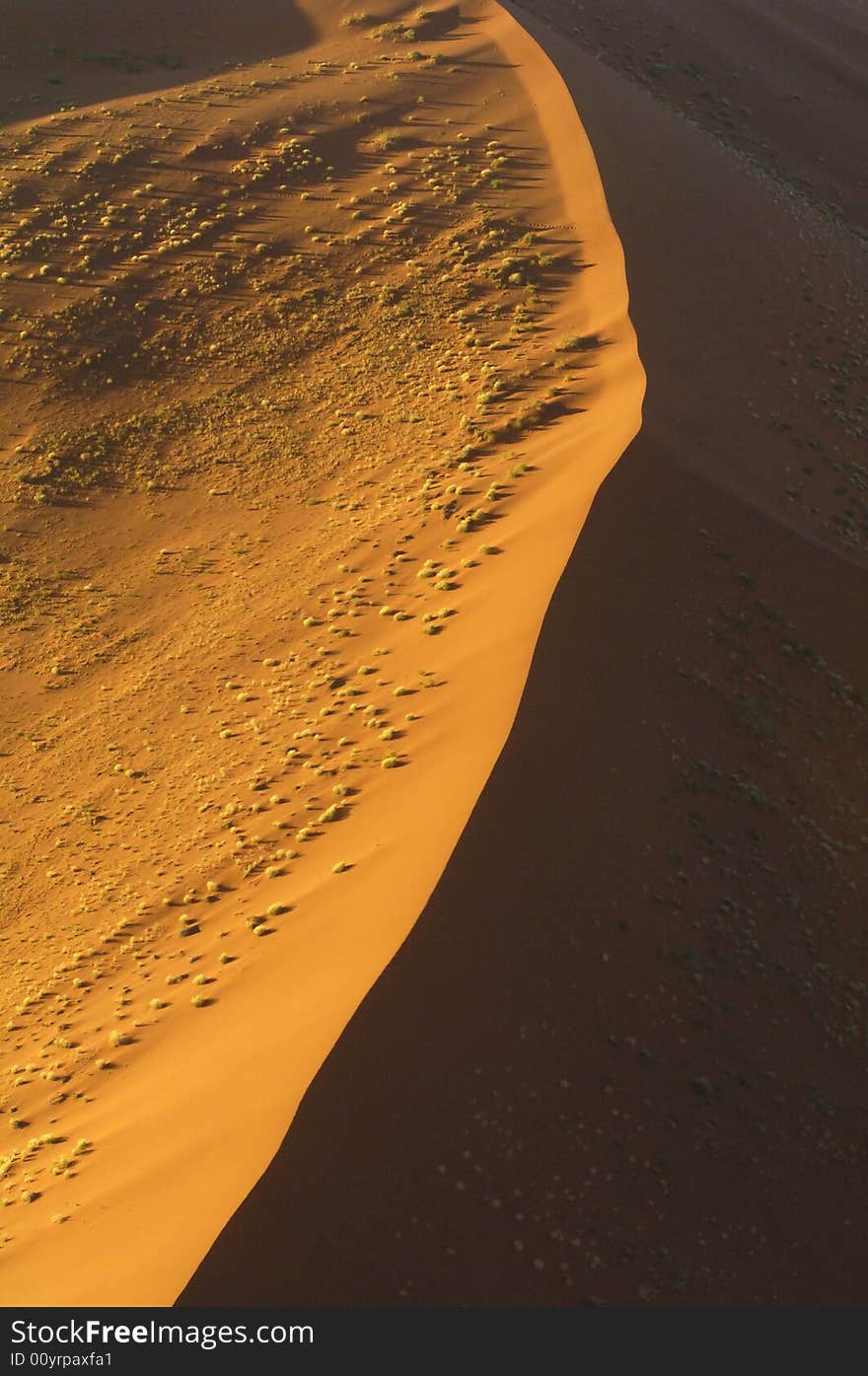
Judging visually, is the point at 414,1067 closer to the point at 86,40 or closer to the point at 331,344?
the point at 331,344

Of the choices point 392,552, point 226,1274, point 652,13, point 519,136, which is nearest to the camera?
point 226,1274

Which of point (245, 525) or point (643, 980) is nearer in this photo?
point (643, 980)

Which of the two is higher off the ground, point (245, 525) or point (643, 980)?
point (245, 525)

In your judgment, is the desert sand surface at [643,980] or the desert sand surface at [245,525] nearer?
the desert sand surface at [643,980]

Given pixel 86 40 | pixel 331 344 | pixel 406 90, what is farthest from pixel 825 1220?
pixel 86 40
